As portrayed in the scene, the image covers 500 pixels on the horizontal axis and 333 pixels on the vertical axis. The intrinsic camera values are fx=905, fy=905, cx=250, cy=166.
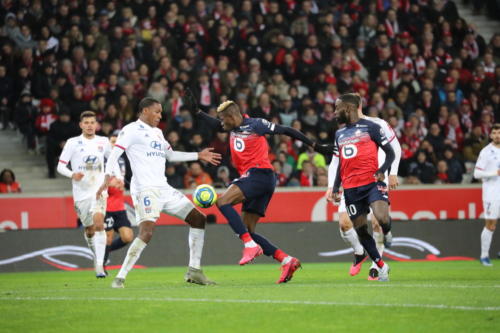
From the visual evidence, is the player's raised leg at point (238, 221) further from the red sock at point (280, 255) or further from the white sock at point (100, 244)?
the white sock at point (100, 244)

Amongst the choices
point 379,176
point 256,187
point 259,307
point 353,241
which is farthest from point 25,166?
point 259,307

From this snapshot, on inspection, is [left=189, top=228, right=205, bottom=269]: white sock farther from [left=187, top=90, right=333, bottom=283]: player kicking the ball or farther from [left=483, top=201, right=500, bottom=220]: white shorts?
[left=483, top=201, right=500, bottom=220]: white shorts

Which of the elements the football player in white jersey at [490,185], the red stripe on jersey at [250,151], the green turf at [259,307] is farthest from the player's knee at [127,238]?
the football player in white jersey at [490,185]

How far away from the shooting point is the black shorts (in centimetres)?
1570

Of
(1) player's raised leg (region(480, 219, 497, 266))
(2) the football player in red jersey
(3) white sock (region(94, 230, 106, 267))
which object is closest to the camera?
(3) white sock (region(94, 230, 106, 267))

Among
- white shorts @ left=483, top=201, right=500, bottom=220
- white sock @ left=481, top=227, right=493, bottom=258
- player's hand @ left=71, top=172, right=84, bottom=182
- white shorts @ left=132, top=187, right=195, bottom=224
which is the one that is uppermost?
white shorts @ left=132, top=187, right=195, bottom=224

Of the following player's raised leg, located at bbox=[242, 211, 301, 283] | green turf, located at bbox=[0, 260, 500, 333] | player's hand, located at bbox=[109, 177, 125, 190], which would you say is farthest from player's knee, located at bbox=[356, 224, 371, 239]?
player's hand, located at bbox=[109, 177, 125, 190]

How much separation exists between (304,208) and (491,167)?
489 cm

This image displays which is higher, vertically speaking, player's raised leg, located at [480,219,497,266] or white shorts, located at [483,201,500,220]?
white shorts, located at [483,201,500,220]

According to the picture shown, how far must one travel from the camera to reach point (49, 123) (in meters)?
20.7

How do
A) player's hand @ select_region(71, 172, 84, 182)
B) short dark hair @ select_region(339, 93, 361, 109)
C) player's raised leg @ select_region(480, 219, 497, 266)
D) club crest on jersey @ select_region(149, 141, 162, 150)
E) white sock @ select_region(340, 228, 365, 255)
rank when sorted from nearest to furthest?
club crest on jersey @ select_region(149, 141, 162, 150) → short dark hair @ select_region(339, 93, 361, 109) → white sock @ select_region(340, 228, 365, 255) → player's hand @ select_region(71, 172, 84, 182) → player's raised leg @ select_region(480, 219, 497, 266)

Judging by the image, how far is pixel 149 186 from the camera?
11055mm

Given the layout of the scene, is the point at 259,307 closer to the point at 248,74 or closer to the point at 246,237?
the point at 246,237

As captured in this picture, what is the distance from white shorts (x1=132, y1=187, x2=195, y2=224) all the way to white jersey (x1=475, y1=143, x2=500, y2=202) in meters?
7.18
